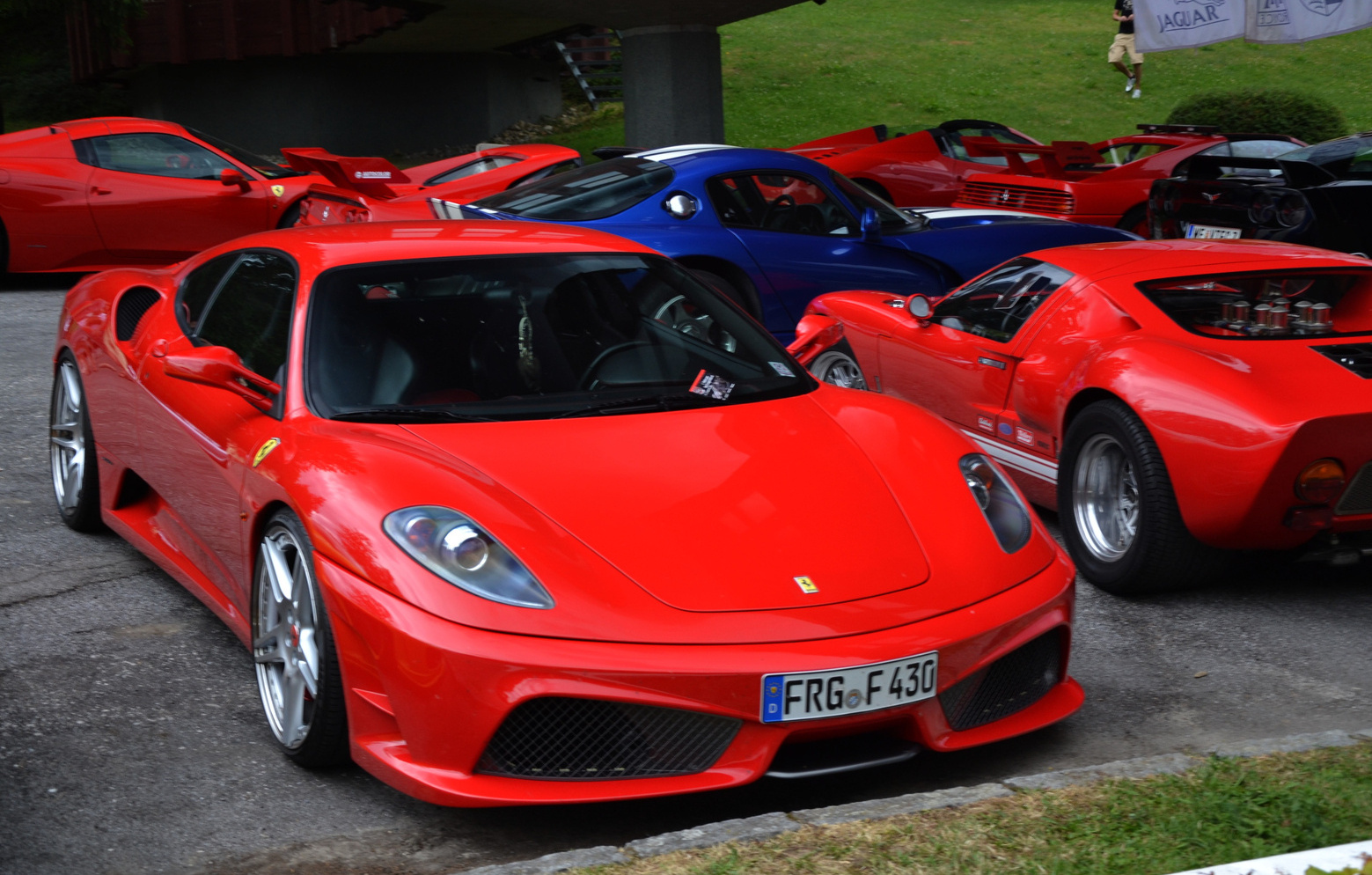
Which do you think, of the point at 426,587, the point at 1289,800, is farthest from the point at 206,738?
the point at 1289,800

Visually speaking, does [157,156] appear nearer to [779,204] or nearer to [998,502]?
[779,204]

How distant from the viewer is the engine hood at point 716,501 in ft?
10.3

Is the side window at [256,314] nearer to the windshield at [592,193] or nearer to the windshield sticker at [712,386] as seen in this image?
the windshield sticker at [712,386]

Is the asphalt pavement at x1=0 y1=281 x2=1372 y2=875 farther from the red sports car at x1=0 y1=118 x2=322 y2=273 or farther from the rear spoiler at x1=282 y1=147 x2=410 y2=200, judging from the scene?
the red sports car at x1=0 y1=118 x2=322 y2=273

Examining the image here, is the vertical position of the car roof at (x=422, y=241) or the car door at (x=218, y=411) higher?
the car roof at (x=422, y=241)

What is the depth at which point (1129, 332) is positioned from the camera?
5.09 m

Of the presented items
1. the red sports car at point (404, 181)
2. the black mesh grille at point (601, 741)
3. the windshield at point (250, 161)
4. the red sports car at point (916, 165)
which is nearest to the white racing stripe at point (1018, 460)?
the black mesh grille at point (601, 741)

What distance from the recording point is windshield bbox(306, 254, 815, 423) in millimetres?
3811

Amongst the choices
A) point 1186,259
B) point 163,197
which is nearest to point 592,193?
point 1186,259

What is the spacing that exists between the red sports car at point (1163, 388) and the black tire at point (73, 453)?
2.70 metres

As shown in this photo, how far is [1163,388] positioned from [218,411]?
2.99 metres

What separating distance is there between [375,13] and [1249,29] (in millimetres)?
15921

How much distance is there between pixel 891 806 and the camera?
2.96m

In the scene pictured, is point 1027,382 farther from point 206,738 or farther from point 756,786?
point 206,738
